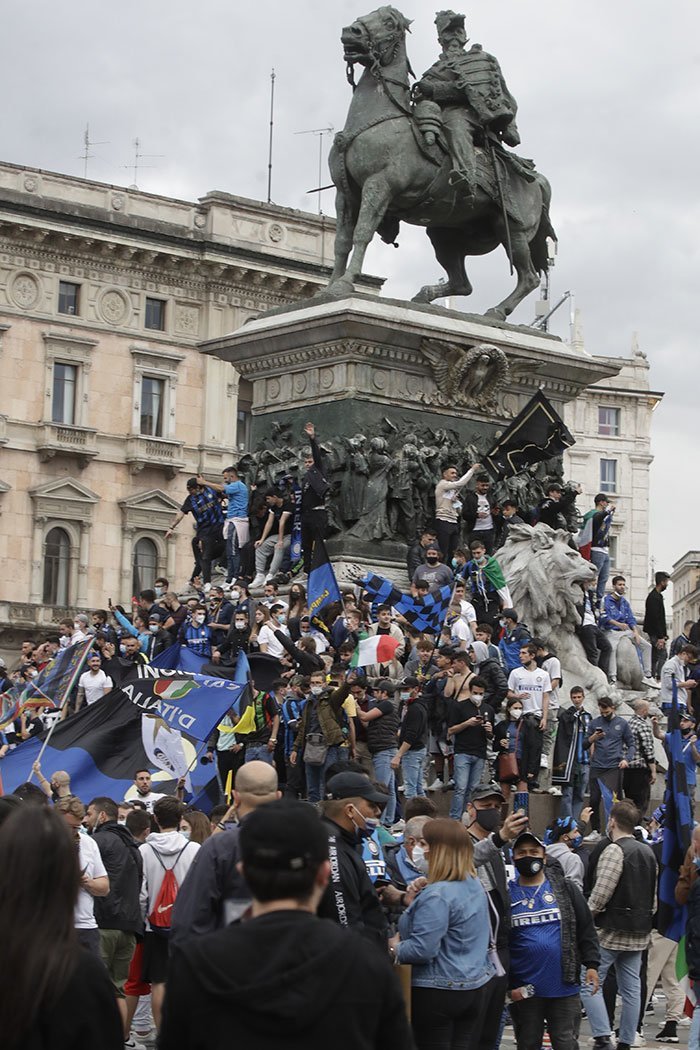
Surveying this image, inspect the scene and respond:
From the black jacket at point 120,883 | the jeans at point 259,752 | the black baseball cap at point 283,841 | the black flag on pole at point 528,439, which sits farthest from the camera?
the black flag on pole at point 528,439

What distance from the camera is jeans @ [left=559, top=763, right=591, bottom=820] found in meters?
17.3

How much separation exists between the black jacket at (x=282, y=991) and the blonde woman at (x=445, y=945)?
356cm

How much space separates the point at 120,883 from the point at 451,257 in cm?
1437

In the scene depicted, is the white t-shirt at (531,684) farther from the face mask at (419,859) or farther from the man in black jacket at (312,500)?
the face mask at (419,859)

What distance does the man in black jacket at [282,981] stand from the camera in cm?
457

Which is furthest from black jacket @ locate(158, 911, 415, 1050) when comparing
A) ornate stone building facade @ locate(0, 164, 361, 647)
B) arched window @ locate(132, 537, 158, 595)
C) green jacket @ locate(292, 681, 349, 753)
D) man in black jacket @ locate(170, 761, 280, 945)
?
arched window @ locate(132, 537, 158, 595)

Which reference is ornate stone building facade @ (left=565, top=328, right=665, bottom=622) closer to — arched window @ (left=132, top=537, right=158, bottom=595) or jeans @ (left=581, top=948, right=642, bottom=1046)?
arched window @ (left=132, top=537, right=158, bottom=595)

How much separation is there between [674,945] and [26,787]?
4.87 metres

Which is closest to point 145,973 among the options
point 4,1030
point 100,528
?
point 4,1030

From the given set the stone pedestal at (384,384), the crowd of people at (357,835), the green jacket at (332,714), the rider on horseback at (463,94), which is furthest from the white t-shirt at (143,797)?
the rider on horseback at (463,94)

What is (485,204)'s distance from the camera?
75.7 ft

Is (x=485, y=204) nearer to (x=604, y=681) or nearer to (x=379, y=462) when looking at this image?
(x=379, y=462)

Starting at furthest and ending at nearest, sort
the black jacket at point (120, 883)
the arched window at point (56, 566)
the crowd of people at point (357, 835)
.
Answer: the arched window at point (56, 566), the black jacket at point (120, 883), the crowd of people at point (357, 835)

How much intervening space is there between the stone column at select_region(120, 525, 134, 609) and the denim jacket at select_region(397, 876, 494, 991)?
154ft
